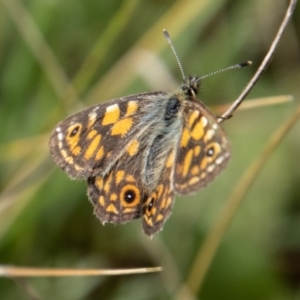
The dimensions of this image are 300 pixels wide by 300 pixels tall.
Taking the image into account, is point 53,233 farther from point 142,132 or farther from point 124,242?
point 142,132

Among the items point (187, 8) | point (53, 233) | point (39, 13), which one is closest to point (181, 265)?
point (53, 233)

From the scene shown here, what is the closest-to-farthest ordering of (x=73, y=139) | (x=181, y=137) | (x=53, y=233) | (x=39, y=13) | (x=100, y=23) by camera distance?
(x=181, y=137), (x=73, y=139), (x=53, y=233), (x=39, y=13), (x=100, y=23)

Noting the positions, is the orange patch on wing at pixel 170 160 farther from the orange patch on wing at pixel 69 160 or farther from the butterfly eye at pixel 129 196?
the orange patch on wing at pixel 69 160

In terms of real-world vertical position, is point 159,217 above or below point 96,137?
below

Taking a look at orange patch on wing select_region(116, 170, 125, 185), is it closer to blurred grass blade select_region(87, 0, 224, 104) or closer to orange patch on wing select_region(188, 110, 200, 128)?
orange patch on wing select_region(188, 110, 200, 128)

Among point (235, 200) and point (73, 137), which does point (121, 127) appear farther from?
point (235, 200)

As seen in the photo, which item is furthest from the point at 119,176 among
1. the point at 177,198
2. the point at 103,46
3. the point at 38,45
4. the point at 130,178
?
the point at 38,45
